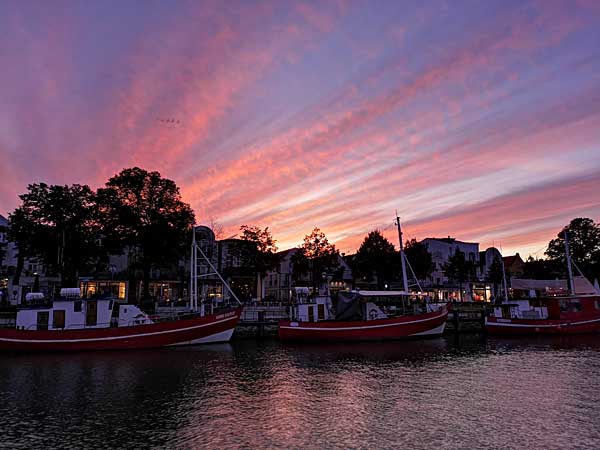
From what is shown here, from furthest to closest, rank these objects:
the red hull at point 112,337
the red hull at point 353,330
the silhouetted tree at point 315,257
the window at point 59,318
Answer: the silhouetted tree at point 315,257 → the red hull at point 353,330 → the window at point 59,318 → the red hull at point 112,337

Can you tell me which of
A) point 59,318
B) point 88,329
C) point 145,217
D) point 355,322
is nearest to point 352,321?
point 355,322

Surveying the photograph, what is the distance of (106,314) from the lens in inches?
1464

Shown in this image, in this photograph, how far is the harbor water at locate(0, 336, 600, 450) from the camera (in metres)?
15.2

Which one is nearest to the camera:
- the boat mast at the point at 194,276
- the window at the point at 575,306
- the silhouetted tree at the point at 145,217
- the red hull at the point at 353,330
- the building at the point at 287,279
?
the red hull at the point at 353,330

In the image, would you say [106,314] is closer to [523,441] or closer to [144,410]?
[144,410]

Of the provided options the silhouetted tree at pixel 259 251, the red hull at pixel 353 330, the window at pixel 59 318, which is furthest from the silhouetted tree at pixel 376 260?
the window at pixel 59 318

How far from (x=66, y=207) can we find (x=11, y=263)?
23.4 metres

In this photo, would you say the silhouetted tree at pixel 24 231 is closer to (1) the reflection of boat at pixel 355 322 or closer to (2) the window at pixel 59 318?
(2) the window at pixel 59 318

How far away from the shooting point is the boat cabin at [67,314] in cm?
3616

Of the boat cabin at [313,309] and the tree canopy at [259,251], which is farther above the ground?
the tree canopy at [259,251]

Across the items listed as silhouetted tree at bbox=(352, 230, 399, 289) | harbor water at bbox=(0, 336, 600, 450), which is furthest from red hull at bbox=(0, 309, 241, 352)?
silhouetted tree at bbox=(352, 230, 399, 289)

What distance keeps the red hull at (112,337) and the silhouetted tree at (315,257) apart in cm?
3321

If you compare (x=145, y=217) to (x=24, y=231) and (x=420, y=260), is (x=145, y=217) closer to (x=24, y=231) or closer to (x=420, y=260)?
(x=24, y=231)

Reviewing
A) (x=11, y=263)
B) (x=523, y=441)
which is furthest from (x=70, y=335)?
(x=11, y=263)
